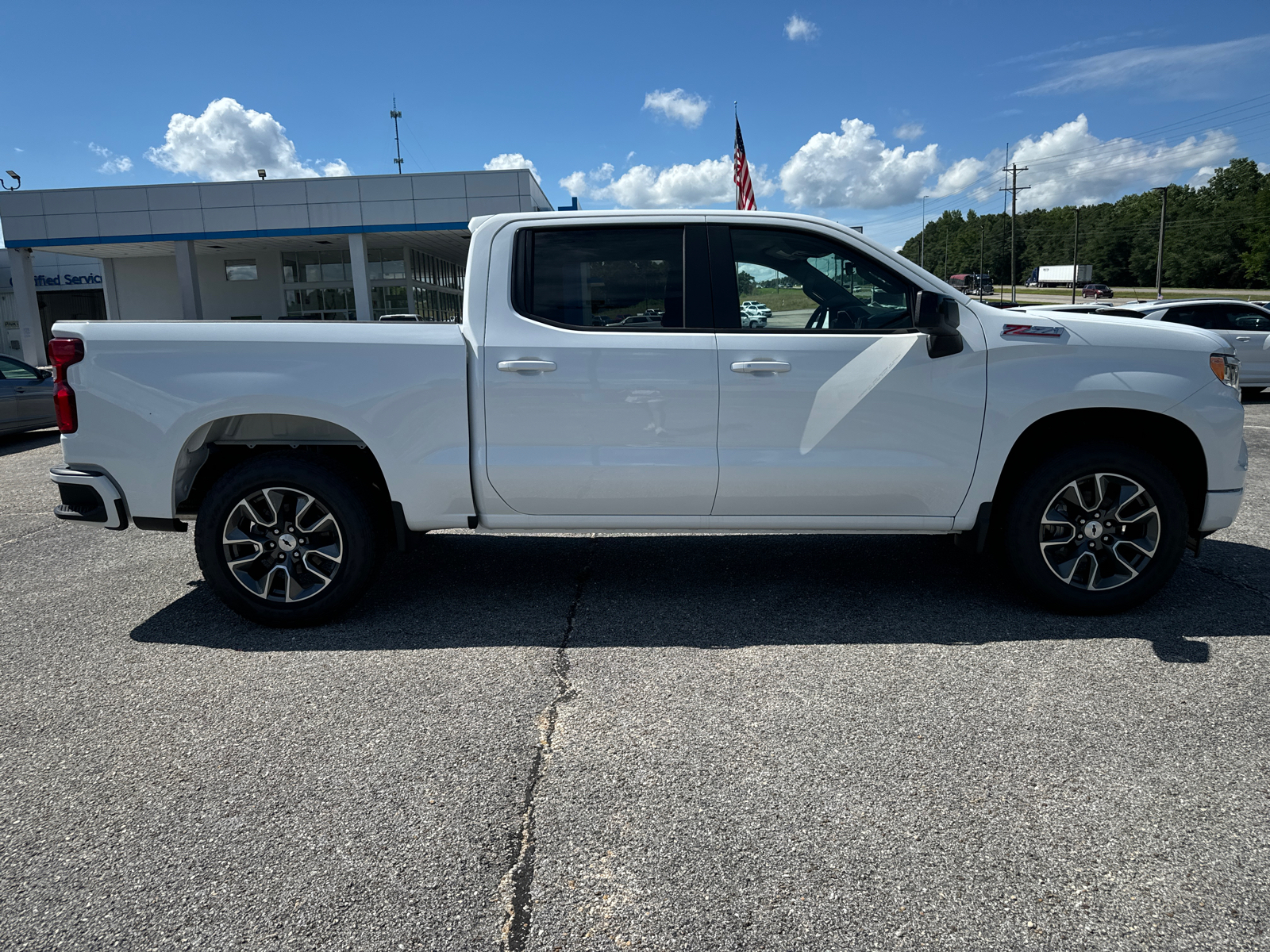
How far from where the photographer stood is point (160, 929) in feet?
7.44

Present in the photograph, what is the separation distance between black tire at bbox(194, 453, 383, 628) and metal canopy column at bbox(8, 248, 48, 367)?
32.4 meters

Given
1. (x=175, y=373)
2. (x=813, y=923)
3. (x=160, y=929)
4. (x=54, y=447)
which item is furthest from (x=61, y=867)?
(x=54, y=447)

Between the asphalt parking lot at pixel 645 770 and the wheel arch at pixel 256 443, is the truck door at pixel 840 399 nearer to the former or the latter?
the asphalt parking lot at pixel 645 770

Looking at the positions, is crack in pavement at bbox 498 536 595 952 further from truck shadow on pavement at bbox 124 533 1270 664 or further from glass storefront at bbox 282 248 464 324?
glass storefront at bbox 282 248 464 324

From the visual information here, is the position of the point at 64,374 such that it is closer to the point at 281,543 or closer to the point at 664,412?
the point at 281,543

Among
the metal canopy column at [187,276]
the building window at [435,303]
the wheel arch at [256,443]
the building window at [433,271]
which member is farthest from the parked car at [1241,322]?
the metal canopy column at [187,276]

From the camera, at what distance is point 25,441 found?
1349 centimetres

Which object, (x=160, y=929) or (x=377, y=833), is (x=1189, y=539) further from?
(x=160, y=929)

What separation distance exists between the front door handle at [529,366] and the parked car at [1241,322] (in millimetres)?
13999

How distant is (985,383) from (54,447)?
501 inches

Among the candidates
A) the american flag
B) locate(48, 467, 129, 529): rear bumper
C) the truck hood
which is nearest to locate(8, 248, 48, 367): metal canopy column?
the american flag

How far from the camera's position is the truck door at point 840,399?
427 cm

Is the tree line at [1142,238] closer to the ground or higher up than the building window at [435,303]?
higher up

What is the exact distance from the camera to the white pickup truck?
4.27m
